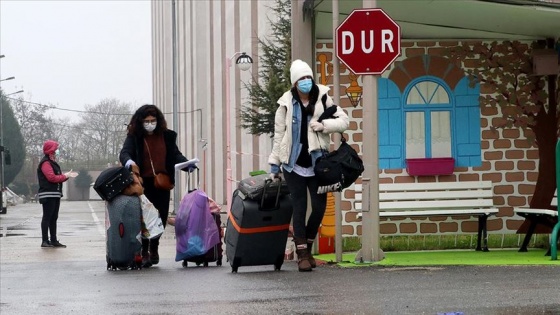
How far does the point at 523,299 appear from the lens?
783cm

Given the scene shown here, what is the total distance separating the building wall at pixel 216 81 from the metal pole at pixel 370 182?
22145mm

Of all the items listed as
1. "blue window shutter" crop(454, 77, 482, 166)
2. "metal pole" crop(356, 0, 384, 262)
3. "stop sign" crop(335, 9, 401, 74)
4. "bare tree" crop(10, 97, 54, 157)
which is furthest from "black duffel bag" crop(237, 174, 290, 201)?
"bare tree" crop(10, 97, 54, 157)

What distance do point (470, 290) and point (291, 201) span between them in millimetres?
3199

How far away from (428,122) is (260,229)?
426 cm

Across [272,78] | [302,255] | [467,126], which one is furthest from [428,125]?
[272,78]

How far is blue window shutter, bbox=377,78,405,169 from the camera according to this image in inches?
590

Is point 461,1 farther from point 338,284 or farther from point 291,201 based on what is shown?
point 338,284

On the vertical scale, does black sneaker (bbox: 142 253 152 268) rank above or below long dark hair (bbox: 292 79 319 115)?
below

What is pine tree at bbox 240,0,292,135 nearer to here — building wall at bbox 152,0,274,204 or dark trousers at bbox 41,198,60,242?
building wall at bbox 152,0,274,204

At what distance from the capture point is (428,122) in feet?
49.7

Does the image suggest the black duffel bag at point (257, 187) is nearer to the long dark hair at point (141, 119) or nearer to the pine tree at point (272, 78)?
the long dark hair at point (141, 119)

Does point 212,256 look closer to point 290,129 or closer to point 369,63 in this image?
point 290,129

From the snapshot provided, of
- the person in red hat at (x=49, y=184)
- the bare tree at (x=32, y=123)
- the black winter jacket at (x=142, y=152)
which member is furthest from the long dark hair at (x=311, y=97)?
the bare tree at (x=32, y=123)

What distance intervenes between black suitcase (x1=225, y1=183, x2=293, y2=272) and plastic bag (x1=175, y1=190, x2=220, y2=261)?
139 cm
